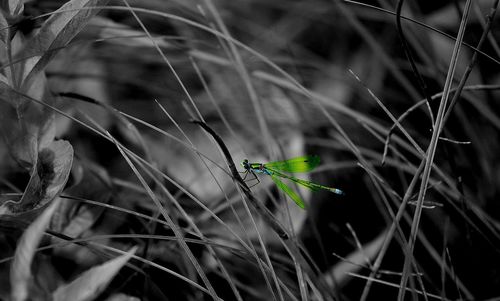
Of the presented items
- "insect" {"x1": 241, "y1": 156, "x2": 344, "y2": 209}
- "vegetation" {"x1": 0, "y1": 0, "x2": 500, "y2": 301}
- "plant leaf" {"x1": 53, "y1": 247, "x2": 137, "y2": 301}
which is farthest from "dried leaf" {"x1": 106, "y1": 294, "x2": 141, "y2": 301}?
"insect" {"x1": 241, "y1": 156, "x2": 344, "y2": 209}

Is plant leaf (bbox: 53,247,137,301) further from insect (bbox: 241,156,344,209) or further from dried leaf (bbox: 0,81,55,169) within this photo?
insect (bbox: 241,156,344,209)

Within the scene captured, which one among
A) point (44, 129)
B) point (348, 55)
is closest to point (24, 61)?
point (44, 129)

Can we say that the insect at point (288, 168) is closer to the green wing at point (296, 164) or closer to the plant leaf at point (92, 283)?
the green wing at point (296, 164)

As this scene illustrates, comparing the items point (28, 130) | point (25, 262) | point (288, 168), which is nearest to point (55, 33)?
point (28, 130)

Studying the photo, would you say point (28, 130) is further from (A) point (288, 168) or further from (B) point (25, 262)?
(A) point (288, 168)

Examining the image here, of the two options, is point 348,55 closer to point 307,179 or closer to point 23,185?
point 307,179

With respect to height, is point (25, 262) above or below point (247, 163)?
above

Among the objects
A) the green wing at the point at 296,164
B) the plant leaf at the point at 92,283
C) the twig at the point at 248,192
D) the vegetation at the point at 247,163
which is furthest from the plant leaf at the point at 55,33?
the green wing at the point at 296,164
